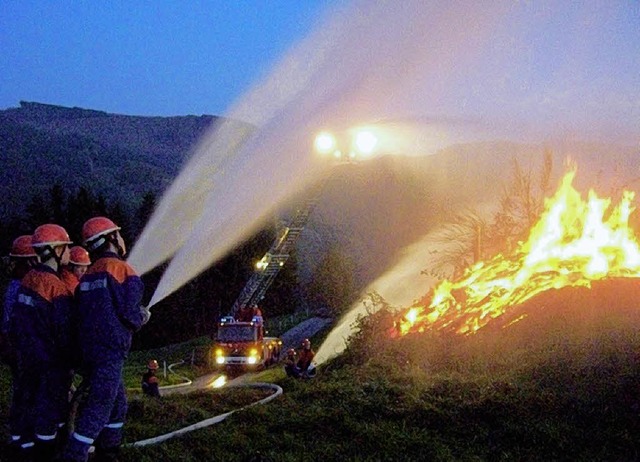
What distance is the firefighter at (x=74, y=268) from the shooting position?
26.7 ft

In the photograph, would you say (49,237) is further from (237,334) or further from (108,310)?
(237,334)

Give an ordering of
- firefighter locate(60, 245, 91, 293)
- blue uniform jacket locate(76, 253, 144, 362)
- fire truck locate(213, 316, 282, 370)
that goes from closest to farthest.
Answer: blue uniform jacket locate(76, 253, 144, 362) < firefighter locate(60, 245, 91, 293) < fire truck locate(213, 316, 282, 370)

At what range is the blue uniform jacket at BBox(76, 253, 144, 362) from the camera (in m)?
→ 6.79

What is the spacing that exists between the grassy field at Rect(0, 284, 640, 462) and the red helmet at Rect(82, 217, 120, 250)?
2479 mm

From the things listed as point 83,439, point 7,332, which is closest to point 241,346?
point 7,332

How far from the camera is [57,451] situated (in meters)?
7.21

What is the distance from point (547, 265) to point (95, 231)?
11.4 metres

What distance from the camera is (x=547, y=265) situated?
1614cm

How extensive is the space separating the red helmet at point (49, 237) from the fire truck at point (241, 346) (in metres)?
22.4

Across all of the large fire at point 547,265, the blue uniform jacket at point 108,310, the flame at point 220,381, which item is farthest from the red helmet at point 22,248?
the flame at point 220,381

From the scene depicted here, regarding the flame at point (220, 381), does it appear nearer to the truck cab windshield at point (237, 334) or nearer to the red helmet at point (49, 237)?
the truck cab windshield at point (237, 334)

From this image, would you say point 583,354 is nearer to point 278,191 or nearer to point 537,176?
point 537,176

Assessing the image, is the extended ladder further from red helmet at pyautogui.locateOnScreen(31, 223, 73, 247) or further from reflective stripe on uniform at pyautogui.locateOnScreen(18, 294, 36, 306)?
reflective stripe on uniform at pyautogui.locateOnScreen(18, 294, 36, 306)

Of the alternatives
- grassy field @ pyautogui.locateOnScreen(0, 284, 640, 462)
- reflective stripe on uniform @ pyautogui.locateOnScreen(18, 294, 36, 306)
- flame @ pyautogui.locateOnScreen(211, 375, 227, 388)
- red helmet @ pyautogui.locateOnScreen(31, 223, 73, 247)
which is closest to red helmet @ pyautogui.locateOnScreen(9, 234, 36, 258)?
red helmet @ pyautogui.locateOnScreen(31, 223, 73, 247)
